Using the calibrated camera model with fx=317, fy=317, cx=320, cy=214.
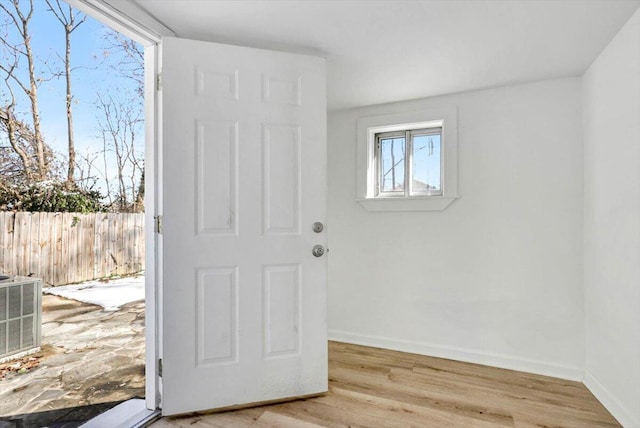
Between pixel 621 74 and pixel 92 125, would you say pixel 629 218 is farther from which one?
pixel 92 125

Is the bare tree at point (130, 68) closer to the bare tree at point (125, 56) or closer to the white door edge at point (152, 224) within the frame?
the bare tree at point (125, 56)

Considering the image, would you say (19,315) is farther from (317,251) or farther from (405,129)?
(405,129)

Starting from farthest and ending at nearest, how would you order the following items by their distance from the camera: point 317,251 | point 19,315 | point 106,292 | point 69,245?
point 106,292 < point 69,245 < point 19,315 < point 317,251

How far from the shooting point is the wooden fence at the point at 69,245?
2232 millimetres

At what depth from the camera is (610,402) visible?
166 centimetres

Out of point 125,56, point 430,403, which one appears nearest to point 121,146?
point 125,56

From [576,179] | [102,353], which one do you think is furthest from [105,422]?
[576,179]

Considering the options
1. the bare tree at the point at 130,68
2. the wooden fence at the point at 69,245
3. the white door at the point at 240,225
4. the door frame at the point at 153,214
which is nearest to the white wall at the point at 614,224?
the white door at the point at 240,225

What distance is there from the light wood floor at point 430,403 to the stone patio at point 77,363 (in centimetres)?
65

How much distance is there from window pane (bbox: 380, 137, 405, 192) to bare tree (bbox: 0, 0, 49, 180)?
8.69ft

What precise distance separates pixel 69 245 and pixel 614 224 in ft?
12.9

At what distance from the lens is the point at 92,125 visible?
9.87 ft

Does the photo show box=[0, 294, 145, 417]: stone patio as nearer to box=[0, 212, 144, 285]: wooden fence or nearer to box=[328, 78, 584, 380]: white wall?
box=[0, 212, 144, 285]: wooden fence

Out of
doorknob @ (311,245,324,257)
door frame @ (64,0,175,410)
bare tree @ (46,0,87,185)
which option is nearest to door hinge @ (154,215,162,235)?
door frame @ (64,0,175,410)
